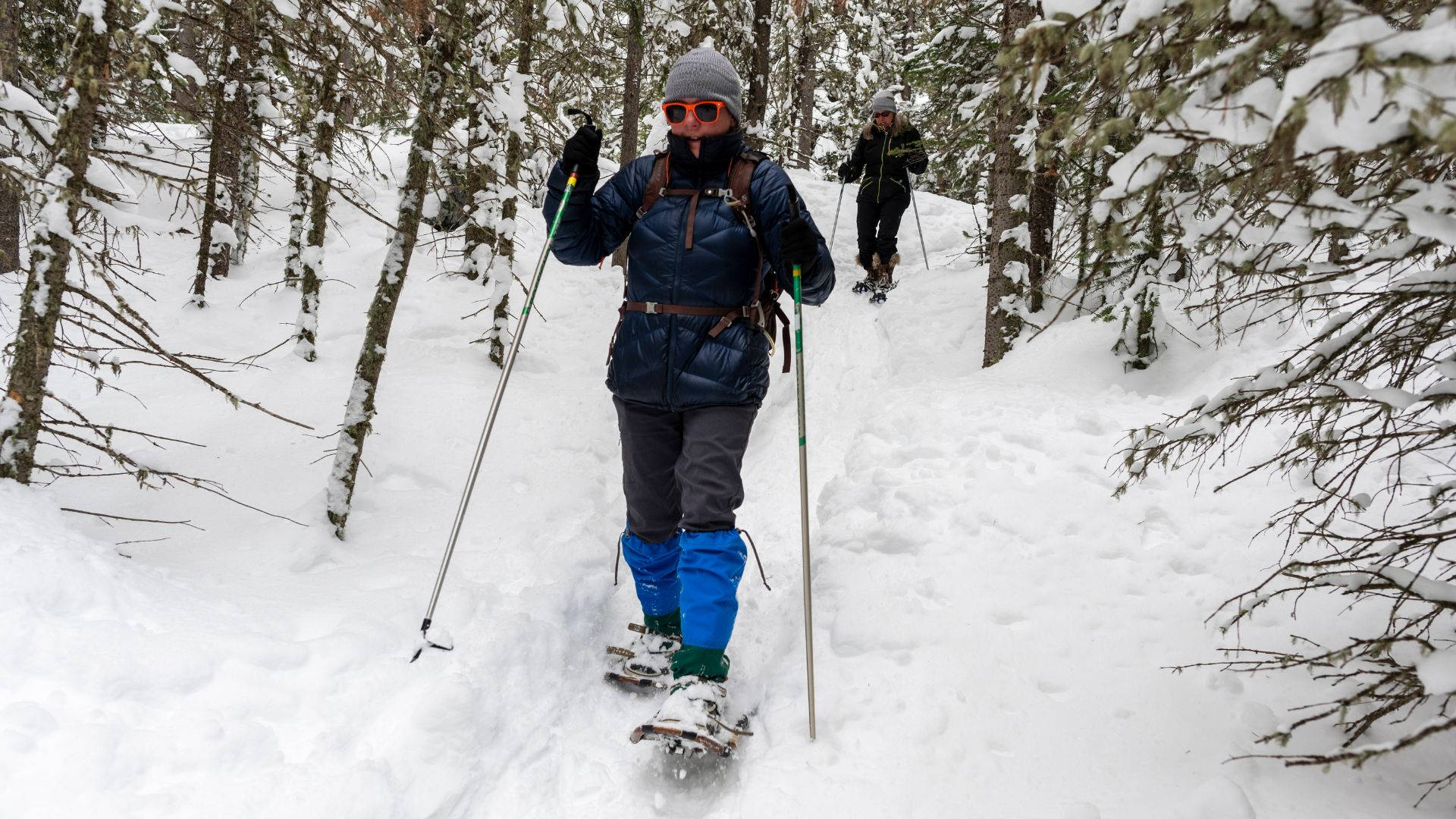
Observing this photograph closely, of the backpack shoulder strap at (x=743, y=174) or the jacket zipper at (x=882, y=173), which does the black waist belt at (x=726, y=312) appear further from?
the jacket zipper at (x=882, y=173)

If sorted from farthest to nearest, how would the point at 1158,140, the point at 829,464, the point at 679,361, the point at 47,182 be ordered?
the point at 829,464
the point at 679,361
the point at 47,182
the point at 1158,140

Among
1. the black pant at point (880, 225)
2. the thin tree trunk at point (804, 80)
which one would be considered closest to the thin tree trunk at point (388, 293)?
the thin tree trunk at point (804, 80)

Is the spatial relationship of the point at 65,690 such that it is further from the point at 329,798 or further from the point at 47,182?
the point at 47,182

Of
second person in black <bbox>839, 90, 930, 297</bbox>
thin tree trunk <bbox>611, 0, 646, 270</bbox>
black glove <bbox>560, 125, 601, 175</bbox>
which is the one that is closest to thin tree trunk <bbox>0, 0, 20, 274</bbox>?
black glove <bbox>560, 125, 601, 175</bbox>

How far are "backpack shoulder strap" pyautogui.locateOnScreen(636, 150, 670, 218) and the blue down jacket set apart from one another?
41 millimetres

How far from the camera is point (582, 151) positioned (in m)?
3.75

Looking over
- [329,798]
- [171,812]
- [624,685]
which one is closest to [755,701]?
[624,685]

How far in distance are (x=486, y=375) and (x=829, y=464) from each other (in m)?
3.89

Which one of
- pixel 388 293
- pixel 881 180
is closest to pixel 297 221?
pixel 388 293

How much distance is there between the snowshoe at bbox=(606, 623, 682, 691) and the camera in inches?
149

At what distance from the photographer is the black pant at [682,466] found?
3625 mm

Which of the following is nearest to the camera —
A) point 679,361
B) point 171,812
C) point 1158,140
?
point 1158,140

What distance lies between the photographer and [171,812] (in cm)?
242

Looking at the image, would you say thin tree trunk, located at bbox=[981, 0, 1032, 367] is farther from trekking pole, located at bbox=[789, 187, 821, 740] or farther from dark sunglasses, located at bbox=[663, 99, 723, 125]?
dark sunglasses, located at bbox=[663, 99, 723, 125]
